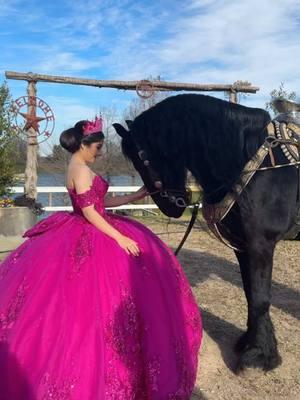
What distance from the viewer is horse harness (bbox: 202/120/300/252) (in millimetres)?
2895

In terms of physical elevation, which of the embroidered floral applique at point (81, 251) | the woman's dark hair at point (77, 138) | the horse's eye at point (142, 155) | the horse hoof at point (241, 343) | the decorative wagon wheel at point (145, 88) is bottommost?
the horse hoof at point (241, 343)

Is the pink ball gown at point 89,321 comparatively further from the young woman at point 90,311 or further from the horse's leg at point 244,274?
the horse's leg at point 244,274

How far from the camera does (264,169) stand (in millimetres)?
2910

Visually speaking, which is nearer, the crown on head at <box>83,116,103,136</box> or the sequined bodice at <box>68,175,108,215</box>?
the sequined bodice at <box>68,175,108,215</box>

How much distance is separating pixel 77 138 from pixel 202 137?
78 centimetres

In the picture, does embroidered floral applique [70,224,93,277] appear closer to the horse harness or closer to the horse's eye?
the horse's eye

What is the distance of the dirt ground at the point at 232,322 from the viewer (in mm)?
2982

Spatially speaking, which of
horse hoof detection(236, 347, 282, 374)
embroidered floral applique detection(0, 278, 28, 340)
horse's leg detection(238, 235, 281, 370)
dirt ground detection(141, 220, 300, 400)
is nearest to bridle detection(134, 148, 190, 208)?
horse's leg detection(238, 235, 281, 370)

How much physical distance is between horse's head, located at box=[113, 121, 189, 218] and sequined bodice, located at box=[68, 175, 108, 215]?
0.28 meters

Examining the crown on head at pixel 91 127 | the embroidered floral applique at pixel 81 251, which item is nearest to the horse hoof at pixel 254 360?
the embroidered floral applique at pixel 81 251

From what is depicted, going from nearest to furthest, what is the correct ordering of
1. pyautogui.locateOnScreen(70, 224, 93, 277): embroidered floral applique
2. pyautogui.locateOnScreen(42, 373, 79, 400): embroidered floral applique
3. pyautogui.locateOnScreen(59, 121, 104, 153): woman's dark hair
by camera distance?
pyautogui.locateOnScreen(42, 373, 79, 400): embroidered floral applique < pyautogui.locateOnScreen(70, 224, 93, 277): embroidered floral applique < pyautogui.locateOnScreen(59, 121, 104, 153): woman's dark hair

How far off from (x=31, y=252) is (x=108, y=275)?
1.57 feet

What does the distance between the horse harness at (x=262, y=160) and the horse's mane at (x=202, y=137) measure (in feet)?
0.17

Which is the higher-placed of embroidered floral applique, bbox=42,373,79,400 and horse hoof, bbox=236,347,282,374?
embroidered floral applique, bbox=42,373,79,400
